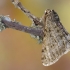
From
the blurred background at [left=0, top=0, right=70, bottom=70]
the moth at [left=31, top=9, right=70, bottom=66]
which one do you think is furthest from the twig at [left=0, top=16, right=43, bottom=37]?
the blurred background at [left=0, top=0, right=70, bottom=70]

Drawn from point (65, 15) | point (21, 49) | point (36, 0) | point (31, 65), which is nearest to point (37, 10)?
point (36, 0)

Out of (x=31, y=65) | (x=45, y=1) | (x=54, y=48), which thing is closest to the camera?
(x=54, y=48)

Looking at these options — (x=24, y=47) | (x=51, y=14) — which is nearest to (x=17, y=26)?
(x=51, y=14)

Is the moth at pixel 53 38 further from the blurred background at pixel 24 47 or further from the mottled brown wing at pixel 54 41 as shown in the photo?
the blurred background at pixel 24 47

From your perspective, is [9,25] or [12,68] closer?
[9,25]

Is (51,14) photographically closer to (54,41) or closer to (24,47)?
(54,41)

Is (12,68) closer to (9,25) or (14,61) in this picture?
(14,61)

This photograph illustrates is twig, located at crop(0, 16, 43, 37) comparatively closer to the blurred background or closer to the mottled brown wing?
the mottled brown wing
